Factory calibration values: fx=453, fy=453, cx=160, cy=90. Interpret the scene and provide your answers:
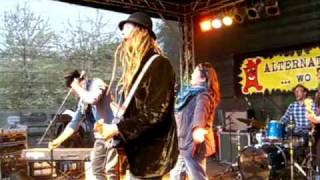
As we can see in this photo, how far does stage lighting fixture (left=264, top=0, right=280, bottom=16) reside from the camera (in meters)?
8.66

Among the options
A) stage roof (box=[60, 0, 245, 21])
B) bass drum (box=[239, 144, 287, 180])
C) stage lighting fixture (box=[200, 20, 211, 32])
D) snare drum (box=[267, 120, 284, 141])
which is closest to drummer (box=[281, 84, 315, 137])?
snare drum (box=[267, 120, 284, 141])

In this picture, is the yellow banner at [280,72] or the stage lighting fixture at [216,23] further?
the stage lighting fixture at [216,23]

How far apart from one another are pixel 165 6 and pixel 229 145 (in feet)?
10.7

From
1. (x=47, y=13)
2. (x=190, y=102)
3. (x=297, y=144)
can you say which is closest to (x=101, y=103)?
(x=190, y=102)

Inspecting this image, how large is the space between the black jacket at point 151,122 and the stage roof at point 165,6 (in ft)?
22.8

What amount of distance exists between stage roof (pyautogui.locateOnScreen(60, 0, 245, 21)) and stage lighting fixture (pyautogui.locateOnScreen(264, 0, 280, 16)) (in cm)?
52

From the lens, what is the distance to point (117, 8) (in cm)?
923

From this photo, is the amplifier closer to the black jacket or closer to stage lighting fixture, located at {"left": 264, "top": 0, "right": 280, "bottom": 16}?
stage lighting fixture, located at {"left": 264, "top": 0, "right": 280, "bottom": 16}

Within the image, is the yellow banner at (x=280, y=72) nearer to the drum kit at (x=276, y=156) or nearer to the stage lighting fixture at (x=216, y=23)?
the stage lighting fixture at (x=216, y=23)

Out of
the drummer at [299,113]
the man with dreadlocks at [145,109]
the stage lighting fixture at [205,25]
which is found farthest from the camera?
the stage lighting fixture at [205,25]

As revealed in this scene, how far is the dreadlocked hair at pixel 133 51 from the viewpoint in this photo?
2148 millimetres

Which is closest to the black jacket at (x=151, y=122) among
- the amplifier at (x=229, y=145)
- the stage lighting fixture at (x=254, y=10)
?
the amplifier at (x=229, y=145)

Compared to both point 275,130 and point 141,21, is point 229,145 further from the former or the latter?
point 141,21

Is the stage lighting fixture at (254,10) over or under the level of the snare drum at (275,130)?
over
